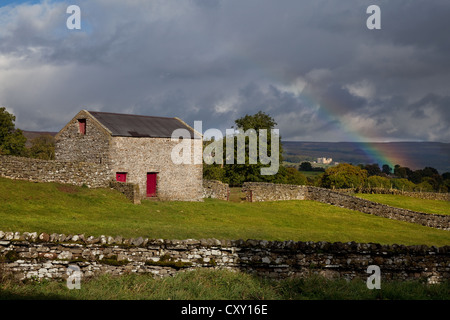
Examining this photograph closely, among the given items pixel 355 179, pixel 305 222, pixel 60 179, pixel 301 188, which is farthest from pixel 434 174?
pixel 60 179

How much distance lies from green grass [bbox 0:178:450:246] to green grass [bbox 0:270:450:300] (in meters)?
5.79

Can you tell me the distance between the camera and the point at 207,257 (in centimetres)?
1394

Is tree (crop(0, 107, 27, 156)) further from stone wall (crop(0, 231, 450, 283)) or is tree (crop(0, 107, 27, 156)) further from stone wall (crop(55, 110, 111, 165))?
stone wall (crop(0, 231, 450, 283))

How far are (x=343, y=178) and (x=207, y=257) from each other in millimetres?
84579

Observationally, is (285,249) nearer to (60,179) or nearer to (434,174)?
(60,179)

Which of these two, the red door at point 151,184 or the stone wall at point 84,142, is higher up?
the stone wall at point 84,142

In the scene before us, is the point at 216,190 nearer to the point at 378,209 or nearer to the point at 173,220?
the point at 378,209

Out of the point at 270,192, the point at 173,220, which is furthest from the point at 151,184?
the point at 270,192

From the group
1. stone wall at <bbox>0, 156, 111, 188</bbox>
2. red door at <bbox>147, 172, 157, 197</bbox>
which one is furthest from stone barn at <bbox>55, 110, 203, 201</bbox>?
stone wall at <bbox>0, 156, 111, 188</bbox>

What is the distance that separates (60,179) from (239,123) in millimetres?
55885

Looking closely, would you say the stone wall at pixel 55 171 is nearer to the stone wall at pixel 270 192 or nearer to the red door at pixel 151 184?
the red door at pixel 151 184

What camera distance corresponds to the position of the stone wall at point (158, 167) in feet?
A: 121

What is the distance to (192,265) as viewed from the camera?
45.1 ft

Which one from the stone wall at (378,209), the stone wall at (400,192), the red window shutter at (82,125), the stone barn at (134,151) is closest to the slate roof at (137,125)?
the stone barn at (134,151)
